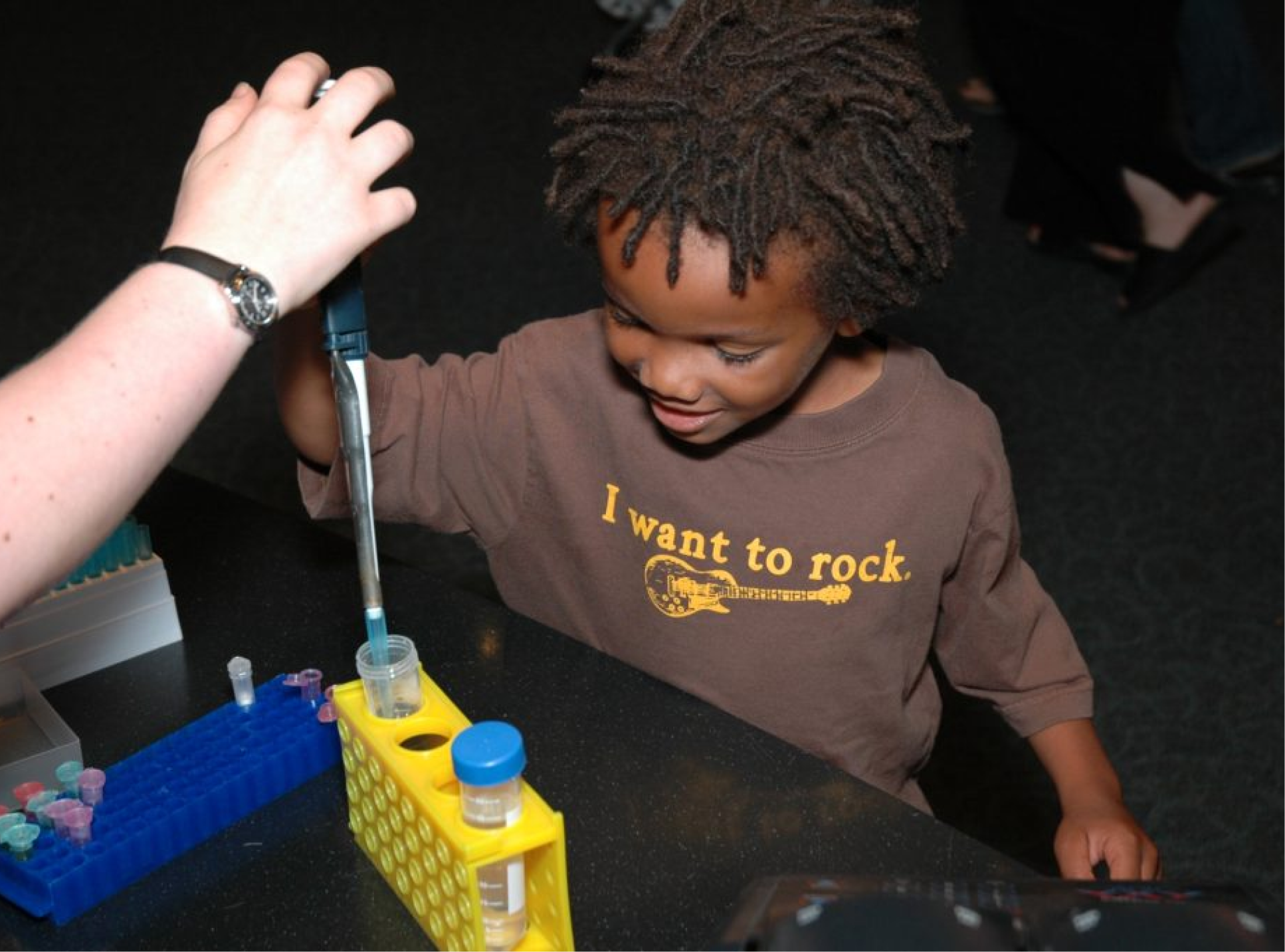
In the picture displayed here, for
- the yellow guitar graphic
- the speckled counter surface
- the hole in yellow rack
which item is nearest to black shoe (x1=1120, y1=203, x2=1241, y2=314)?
the yellow guitar graphic

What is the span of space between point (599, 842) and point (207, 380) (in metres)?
0.32

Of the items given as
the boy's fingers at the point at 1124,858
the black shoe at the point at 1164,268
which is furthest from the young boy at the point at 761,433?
the black shoe at the point at 1164,268

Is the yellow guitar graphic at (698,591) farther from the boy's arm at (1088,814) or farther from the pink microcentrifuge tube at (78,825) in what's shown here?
the pink microcentrifuge tube at (78,825)

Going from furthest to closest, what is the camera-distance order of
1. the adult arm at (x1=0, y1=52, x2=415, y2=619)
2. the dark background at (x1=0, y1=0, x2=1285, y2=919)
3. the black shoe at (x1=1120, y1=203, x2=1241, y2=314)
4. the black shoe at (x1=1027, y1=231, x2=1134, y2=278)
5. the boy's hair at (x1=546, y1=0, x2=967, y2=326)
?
1. the black shoe at (x1=1027, y1=231, x2=1134, y2=278)
2. the black shoe at (x1=1120, y1=203, x2=1241, y2=314)
3. the dark background at (x1=0, y1=0, x2=1285, y2=919)
4. the boy's hair at (x1=546, y1=0, x2=967, y2=326)
5. the adult arm at (x1=0, y1=52, x2=415, y2=619)

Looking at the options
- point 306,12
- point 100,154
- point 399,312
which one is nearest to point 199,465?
point 399,312

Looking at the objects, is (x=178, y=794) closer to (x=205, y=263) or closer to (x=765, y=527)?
(x=205, y=263)

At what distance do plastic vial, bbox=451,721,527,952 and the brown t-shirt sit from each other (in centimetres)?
34

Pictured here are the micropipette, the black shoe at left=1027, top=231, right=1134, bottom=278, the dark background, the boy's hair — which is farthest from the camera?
the black shoe at left=1027, top=231, right=1134, bottom=278

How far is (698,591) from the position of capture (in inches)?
41.4

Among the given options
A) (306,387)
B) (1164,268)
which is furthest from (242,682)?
(1164,268)

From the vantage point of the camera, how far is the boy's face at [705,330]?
86 centimetres

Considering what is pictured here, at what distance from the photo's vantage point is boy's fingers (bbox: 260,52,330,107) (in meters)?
0.72

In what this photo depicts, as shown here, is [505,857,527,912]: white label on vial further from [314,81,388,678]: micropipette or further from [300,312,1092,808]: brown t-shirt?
[300,312,1092,808]: brown t-shirt

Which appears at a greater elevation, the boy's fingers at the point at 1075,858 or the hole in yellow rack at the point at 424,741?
the hole in yellow rack at the point at 424,741
